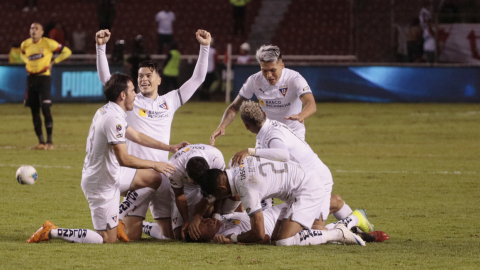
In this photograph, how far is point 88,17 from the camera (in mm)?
29812

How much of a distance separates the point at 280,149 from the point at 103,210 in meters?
1.72

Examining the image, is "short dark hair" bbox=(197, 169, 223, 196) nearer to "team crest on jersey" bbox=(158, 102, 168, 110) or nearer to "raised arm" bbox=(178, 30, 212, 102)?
"team crest on jersey" bbox=(158, 102, 168, 110)

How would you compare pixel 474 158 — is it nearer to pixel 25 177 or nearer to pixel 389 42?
pixel 25 177

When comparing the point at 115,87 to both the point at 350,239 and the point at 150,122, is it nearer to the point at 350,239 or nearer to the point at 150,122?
the point at 150,122

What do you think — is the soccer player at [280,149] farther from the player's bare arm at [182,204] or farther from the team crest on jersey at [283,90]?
the team crest on jersey at [283,90]

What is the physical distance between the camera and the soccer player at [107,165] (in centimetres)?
642

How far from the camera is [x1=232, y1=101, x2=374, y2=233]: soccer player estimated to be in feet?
22.2

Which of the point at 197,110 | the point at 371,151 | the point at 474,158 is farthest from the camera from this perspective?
the point at 197,110

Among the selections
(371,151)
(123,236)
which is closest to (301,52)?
(371,151)

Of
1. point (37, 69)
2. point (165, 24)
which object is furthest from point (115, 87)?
point (165, 24)

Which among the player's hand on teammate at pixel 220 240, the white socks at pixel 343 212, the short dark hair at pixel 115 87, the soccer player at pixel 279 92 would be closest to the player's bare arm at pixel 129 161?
the short dark hair at pixel 115 87

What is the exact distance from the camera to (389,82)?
73.8 ft

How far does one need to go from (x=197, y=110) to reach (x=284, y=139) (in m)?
14.5

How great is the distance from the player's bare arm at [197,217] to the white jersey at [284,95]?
1.80 metres
